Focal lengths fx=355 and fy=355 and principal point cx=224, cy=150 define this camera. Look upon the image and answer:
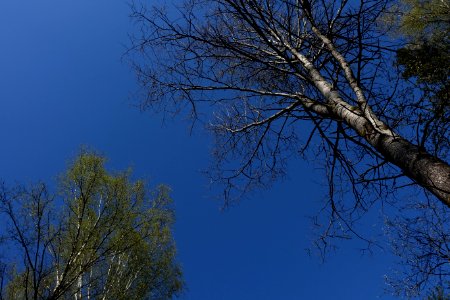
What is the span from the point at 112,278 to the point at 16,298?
5.82 feet

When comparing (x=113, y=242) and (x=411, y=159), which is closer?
(x=411, y=159)

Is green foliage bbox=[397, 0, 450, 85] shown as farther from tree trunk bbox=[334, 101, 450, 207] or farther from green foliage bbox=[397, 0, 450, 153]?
tree trunk bbox=[334, 101, 450, 207]

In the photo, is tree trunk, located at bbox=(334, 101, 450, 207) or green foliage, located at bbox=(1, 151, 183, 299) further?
green foliage, located at bbox=(1, 151, 183, 299)

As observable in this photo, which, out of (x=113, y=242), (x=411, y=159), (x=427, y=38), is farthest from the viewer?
(x=427, y=38)

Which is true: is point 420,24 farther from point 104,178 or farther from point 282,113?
point 104,178

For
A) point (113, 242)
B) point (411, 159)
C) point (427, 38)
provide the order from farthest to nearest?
point (427, 38), point (113, 242), point (411, 159)

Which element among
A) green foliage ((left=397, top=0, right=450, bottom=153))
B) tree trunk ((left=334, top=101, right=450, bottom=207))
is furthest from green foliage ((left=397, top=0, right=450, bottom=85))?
tree trunk ((left=334, top=101, right=450, bottom=207))

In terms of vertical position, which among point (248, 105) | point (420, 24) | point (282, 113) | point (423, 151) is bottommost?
Result: point (423, 151)

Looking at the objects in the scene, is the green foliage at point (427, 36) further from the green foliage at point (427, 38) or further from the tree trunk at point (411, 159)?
the tree trunk at point (411, 159)

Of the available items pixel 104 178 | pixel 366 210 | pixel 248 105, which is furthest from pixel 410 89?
pixel 104 178

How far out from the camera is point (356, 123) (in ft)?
9.77

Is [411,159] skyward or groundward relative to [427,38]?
groundward

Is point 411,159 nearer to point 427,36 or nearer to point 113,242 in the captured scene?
point 113,242

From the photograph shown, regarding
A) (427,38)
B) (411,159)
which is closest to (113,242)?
(411,159)
